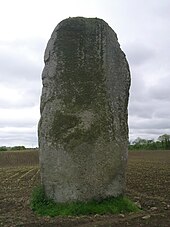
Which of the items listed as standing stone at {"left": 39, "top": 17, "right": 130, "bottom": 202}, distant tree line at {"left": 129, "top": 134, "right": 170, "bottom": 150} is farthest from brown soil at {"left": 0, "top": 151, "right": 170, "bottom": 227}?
distant tree line at {"left": 129, "top": 134, "right": 170, "bottom": 150}

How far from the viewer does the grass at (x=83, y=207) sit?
10.7 meters

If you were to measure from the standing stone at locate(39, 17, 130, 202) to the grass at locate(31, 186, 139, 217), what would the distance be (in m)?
0.16

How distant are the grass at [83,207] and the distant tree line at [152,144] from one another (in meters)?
54.2

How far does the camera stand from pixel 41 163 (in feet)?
38.0

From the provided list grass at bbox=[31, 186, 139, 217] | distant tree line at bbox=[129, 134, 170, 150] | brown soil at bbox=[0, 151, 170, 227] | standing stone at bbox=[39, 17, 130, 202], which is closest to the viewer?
brown soil at bbox=[0, 151, 170, 227]

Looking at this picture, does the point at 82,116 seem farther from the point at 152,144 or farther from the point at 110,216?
the point at 152,144

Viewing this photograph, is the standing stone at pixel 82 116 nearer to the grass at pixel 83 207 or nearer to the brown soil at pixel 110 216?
the grass at pixel 83 207

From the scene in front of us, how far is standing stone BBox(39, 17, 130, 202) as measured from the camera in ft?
36.7

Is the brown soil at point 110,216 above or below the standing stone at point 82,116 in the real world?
below

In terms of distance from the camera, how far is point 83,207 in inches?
428

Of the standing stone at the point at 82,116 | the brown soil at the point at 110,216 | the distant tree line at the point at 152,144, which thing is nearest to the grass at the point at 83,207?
the standing stone at the point at 82,116

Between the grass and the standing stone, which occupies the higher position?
the standing stone

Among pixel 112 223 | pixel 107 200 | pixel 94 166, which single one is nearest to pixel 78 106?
pixel 94 166

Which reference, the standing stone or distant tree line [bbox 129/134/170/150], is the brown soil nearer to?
the standing stone
